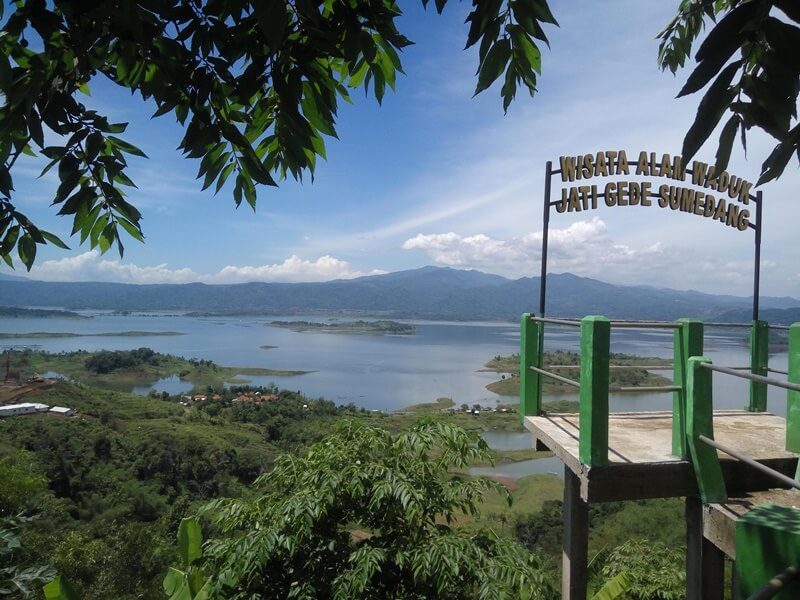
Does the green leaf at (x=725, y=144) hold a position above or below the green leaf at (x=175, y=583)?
above

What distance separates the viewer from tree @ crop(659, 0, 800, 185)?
73 cm

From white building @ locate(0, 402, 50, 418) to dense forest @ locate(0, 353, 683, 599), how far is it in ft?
7.50

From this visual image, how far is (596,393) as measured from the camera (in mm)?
2396

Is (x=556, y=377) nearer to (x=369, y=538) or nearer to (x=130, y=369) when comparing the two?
(x=369, y=538)

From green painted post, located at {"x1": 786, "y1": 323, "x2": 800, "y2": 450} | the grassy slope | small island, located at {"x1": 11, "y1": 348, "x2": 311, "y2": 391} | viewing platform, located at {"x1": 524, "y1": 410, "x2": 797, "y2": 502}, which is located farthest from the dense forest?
small island, located at {"x1": 11, "y1": 348, "x2": 311, "y2": 391}

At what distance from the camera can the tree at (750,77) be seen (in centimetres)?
73

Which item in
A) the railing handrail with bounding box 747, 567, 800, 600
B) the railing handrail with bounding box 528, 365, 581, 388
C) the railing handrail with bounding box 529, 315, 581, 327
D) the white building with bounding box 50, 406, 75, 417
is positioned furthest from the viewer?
the white building with bounding box 50, 406, 75, 417

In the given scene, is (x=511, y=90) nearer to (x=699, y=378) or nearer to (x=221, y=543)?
(x=699, y=378)

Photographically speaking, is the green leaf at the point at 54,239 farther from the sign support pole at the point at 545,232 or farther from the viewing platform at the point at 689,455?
the sign support pole at the point at 545,232

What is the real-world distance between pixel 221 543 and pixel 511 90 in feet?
10.5

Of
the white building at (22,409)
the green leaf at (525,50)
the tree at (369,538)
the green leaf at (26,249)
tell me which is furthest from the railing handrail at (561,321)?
the white building at (22,409)

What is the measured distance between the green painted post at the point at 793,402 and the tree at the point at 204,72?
2.26 meters

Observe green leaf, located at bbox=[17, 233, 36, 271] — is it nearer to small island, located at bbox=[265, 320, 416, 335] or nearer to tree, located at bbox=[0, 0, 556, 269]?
tree, located at bbox=[0, 0, 556, 269]

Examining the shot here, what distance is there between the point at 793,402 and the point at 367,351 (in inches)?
3942
